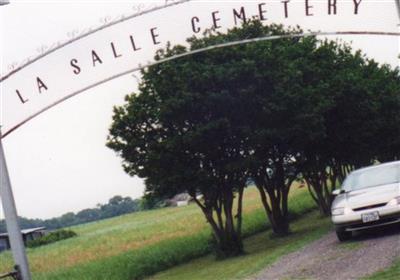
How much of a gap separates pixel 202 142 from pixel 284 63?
3989 mm

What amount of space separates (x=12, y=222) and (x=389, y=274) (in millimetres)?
5394

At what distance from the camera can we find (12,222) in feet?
32.7

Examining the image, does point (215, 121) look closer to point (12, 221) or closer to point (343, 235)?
point (343, 235)

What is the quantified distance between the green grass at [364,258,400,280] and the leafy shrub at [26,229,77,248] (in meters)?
56.5

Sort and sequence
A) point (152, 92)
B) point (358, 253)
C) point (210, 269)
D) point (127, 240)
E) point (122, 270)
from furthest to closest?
point (127, 240), point (122, 270), point (152, 92), point (210, 269), point (358, 253)

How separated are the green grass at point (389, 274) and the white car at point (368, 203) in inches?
155

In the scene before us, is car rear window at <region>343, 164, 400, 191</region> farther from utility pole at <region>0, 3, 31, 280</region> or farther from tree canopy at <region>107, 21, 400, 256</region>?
utility pole at <region>0, 3, 31, 280</region>

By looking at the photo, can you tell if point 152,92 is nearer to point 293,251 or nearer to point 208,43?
point 208,43

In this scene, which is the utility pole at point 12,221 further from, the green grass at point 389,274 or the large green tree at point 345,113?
the large green tree at point 345,113

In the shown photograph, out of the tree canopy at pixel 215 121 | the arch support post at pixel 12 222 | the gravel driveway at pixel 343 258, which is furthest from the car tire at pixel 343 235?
the arch support post at pixel 12 222

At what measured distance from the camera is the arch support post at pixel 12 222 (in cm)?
996

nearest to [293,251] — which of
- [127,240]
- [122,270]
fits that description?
[122,270]

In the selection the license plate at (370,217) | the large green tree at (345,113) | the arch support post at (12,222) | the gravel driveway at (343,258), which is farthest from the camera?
the large green tree at (345,113)

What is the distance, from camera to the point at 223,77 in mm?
21594
